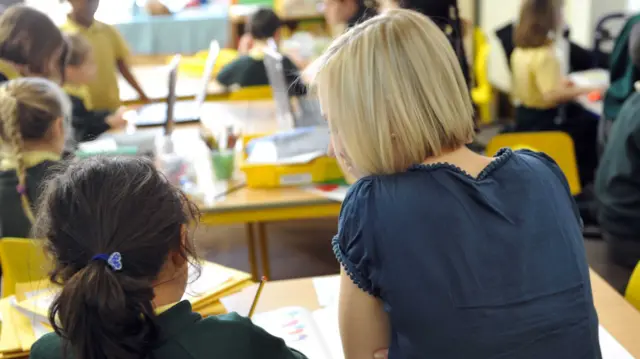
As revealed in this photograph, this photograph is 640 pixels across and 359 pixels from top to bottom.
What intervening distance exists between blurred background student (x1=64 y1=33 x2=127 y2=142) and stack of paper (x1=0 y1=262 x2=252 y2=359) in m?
1.35

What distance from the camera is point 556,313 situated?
3.63 ft

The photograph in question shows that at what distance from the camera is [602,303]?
5.26 ft

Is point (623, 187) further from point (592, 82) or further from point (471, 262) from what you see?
point (471, 262)

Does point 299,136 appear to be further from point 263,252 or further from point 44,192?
point 44,192

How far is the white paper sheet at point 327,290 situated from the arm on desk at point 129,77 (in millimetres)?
2271

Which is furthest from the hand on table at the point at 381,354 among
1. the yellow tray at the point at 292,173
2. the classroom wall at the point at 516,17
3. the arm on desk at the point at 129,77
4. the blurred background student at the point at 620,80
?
the classroom wall at the point at 516,17

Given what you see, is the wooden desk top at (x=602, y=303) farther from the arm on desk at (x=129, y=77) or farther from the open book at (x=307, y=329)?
the arm on desk at (x=129, y=77)

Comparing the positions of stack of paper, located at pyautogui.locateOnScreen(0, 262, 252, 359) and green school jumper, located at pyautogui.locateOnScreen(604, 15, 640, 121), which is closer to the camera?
stack of paper, located at pyautogui.locateOnScreen(0, 262, 252, 359)

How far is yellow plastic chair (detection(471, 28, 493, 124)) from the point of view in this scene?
5.12 metres

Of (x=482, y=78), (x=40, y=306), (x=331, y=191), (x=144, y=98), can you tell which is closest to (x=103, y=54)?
(x=144, y=98)

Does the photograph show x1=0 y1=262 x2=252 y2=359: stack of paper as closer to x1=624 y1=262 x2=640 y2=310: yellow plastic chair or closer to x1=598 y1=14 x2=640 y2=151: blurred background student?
x1=624 y1=262 x2=640 y2=310: yellow plastic chair

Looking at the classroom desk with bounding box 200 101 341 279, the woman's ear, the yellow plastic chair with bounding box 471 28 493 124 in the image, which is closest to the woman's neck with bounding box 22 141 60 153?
the classroom desk with bounding box 200 101 341 279

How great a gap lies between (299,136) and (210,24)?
3.63m

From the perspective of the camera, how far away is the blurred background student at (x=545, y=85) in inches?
148
